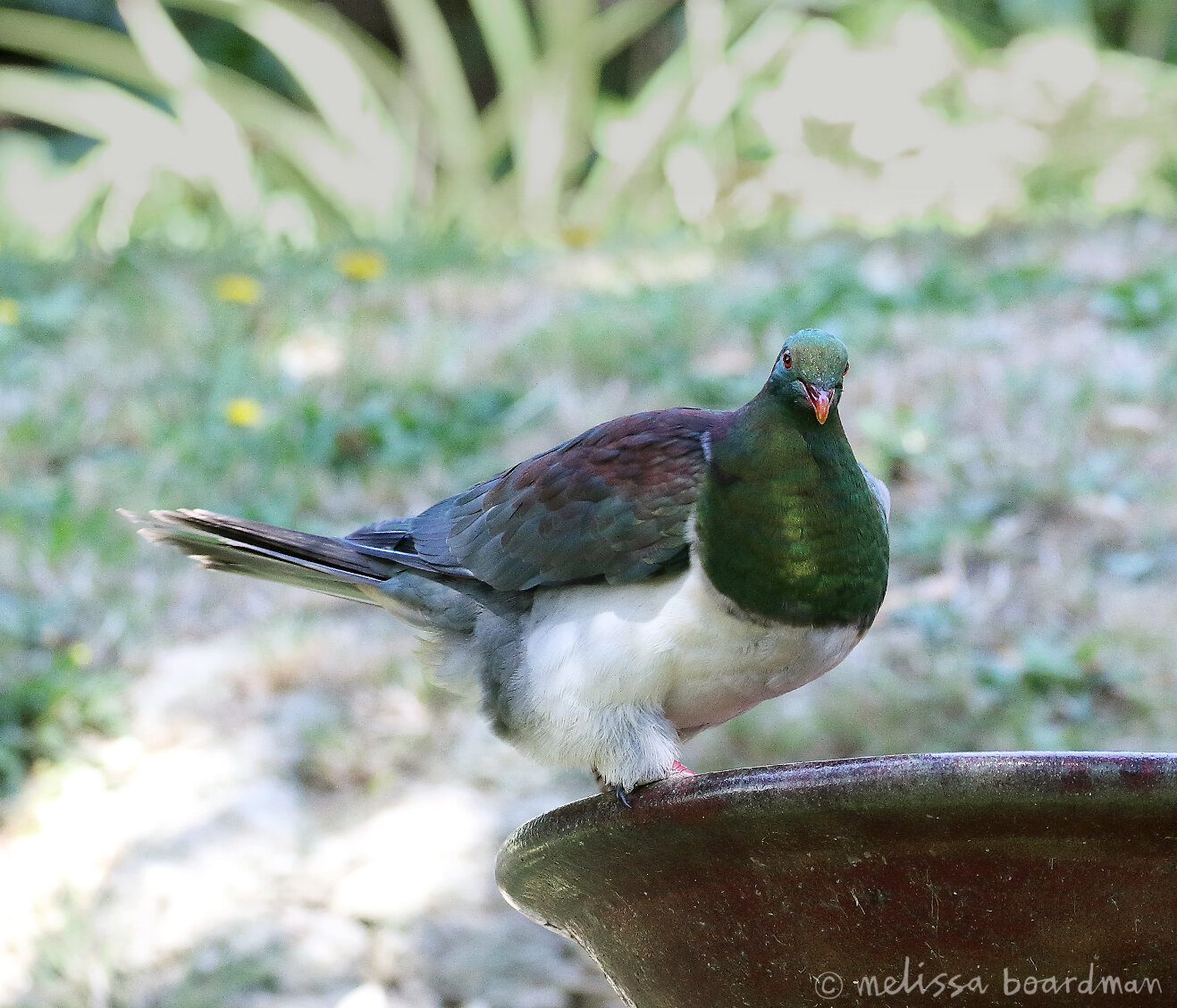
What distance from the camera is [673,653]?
5.65 feet

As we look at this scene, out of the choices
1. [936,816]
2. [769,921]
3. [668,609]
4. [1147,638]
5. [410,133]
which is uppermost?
[936,816]

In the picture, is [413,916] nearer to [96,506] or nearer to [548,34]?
[96,506]

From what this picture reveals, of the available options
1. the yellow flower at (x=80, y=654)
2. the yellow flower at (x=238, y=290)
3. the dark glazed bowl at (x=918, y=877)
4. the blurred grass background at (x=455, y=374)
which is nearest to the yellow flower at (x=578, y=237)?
the blurred grass background at (x=455, y=374)

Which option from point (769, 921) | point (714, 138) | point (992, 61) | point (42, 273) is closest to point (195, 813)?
point (769, 921)

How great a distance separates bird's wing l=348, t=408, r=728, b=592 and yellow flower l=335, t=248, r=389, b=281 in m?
3.04

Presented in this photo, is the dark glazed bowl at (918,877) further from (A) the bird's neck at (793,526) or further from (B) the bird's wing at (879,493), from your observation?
(B) the bird's wing at (879,493)

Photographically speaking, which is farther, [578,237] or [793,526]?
[578,237]

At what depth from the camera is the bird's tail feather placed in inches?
74.0

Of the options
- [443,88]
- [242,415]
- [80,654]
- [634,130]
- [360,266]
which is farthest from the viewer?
[443,88]

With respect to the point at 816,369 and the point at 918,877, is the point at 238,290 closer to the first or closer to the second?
the point at 816,369

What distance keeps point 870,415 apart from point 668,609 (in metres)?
2.25

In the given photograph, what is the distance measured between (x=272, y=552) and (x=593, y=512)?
1.50 ft

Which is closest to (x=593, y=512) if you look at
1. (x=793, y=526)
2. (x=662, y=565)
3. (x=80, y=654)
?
(x=662, y=565)

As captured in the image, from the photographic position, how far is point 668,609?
5.67 feet
